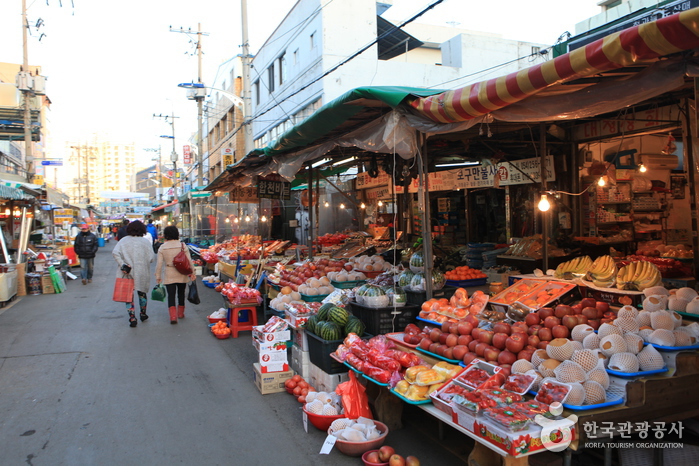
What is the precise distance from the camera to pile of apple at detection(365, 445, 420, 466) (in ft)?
11.6

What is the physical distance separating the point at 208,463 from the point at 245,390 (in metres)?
1.80

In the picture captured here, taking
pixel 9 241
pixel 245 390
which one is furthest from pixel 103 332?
pixel 9 241

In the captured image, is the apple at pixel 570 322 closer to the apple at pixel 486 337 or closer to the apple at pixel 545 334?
the apple at pixel 545 334

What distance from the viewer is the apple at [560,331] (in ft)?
13.3

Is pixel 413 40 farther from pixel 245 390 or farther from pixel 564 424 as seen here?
pixel 564 424

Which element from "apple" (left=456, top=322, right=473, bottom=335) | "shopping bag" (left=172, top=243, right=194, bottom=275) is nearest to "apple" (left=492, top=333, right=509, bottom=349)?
"apple" (left=456, top=322, right=473, bottom=335)

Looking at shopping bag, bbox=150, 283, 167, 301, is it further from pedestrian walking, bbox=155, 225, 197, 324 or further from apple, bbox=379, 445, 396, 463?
apple, bbox=379, 445, 396, 463

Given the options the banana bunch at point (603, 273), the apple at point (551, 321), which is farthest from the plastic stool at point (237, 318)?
the banana bunch at point (603, 273)

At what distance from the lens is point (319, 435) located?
4473mm

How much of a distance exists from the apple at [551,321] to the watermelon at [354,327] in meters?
2.12

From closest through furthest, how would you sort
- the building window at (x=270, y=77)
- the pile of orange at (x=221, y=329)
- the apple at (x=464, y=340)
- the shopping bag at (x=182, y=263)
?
the apple at (x=464, y=340) → the pile of orange at (x=221, y=329) → the shopping bag at (x=182, y=263) → the building window at (x=270, y=77)

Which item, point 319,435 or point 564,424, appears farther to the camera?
point 319,435

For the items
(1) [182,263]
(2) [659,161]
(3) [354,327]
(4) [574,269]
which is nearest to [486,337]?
(3) [354,327]

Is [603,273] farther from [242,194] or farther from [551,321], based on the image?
[242,194]
